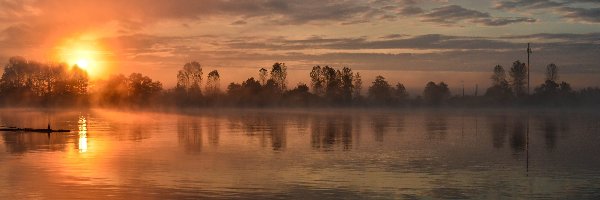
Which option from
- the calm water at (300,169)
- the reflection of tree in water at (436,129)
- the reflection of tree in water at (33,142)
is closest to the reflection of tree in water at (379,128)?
the calm water at (300,169)

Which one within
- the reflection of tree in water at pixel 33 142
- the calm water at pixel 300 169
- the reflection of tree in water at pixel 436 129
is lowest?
the reflection of tree in water at pixel 436 129

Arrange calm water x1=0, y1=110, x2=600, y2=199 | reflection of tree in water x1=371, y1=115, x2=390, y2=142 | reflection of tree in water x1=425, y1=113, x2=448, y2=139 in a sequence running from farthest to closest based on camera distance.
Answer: reflection of tree in water x1=425, y1=113, x2=448, y2=139, reflection of tree in water x1=371, y1=115, x2=390, y2=142, calm water x1=0, y1=110, x2=600, y2=199

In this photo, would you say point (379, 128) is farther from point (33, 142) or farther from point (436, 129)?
point (33, 142)

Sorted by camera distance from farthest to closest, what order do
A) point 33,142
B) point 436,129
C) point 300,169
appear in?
point 436,129, point 33,142, point 300,169

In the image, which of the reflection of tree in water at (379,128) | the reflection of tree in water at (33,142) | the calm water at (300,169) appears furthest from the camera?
the reflection of tree in water at (379,128)

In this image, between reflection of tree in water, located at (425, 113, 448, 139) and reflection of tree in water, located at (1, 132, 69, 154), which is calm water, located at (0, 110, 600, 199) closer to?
reflection of tree in water, located at (1, 132, 69, 154)

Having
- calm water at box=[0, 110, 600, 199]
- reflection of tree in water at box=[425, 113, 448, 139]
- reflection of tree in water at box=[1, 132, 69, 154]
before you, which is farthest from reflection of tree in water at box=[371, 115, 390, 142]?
reflection of tree in water at box=[1, 132, 69, 154]

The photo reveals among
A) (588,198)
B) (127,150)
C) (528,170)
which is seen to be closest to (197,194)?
(588,198)

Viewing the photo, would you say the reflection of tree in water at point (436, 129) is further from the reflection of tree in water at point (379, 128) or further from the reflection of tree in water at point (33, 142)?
the reflection of tree in water at point (33, 142)

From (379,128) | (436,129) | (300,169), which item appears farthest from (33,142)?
(436,129)

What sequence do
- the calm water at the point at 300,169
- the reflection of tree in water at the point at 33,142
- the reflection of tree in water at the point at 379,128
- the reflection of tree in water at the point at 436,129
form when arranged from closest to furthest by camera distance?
the calm water at the point at 300,169 < the reflection of tree in water at the point at 33,142 < the reflection of tree in water at the point at 379,128 < the reflection of tree in water at the point at 436,129

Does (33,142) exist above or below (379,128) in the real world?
above

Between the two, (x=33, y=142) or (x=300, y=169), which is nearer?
(x=300, y=169)

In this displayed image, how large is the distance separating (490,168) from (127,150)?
26084 mm
